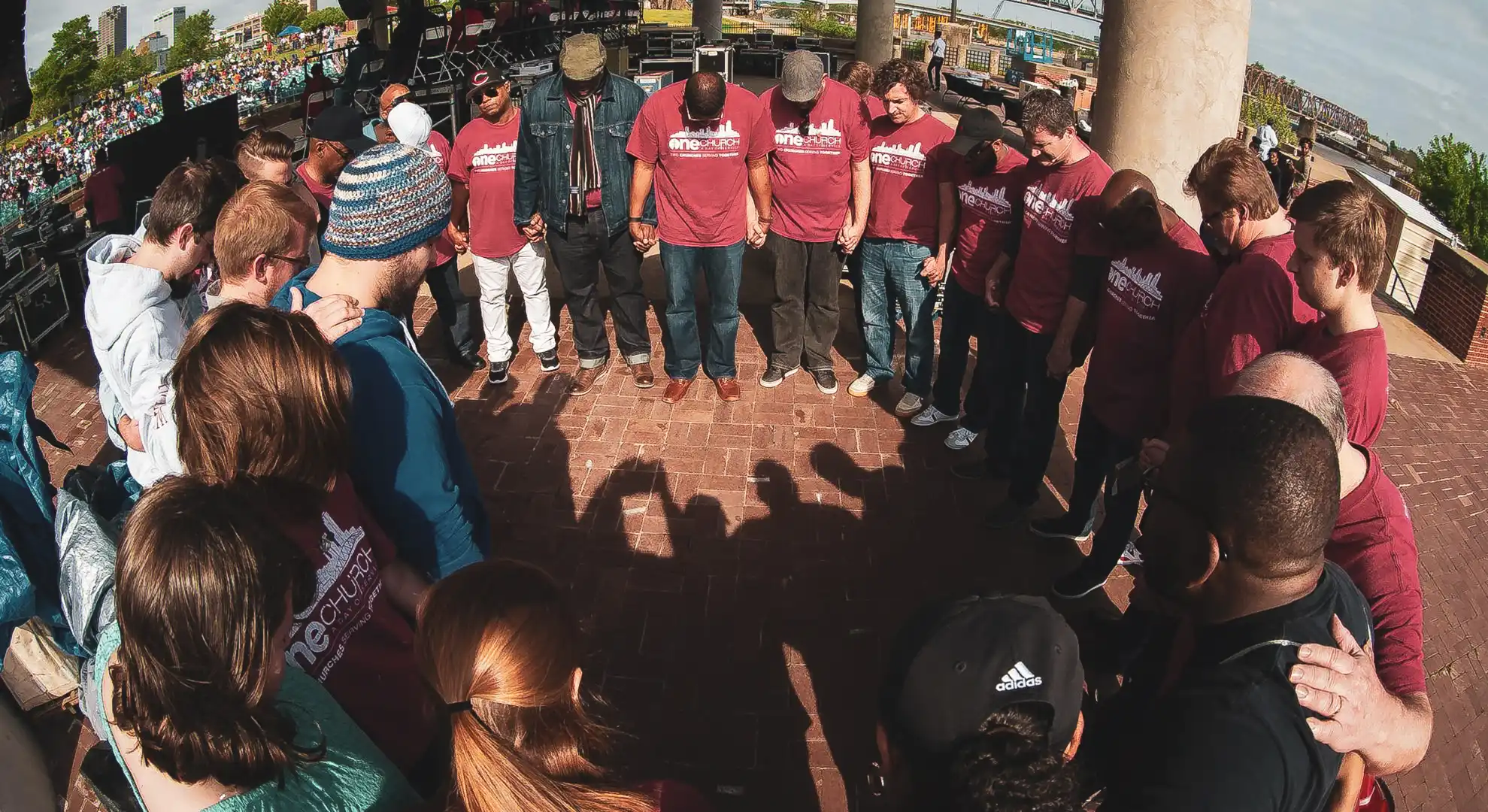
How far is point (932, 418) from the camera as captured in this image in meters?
5.50

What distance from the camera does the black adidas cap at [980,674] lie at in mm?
1488

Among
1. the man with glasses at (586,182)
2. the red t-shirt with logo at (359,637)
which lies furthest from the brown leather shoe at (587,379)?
the red t-shirt with logo at (359,637)

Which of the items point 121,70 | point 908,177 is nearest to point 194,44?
point 121,70

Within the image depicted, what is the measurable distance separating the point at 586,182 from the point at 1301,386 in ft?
13.6

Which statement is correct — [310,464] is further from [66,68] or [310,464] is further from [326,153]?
[66,68]

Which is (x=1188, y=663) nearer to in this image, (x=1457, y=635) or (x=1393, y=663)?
(x=1393, y=663)

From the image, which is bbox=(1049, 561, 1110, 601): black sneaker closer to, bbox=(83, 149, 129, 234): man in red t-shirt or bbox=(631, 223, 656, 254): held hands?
bbox=(631, 223, 656, 254): held hands

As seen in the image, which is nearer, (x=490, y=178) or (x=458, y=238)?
(x=490, y=178)

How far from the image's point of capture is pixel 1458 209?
2339 cm

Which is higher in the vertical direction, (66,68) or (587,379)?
(587,379)

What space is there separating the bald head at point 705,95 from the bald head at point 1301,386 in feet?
11.2

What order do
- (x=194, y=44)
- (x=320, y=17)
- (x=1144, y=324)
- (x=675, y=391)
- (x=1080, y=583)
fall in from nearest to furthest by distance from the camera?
(x=1144, y=324) → (x=1080, y=583) → (x=675, y=391) → (x=194, y=44) → (x=320, y=17)

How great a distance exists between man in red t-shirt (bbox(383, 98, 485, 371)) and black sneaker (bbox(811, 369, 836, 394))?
7.80 ft

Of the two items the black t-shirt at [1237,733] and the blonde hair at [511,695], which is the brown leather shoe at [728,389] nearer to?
the black t-shirt at [1237,733]
